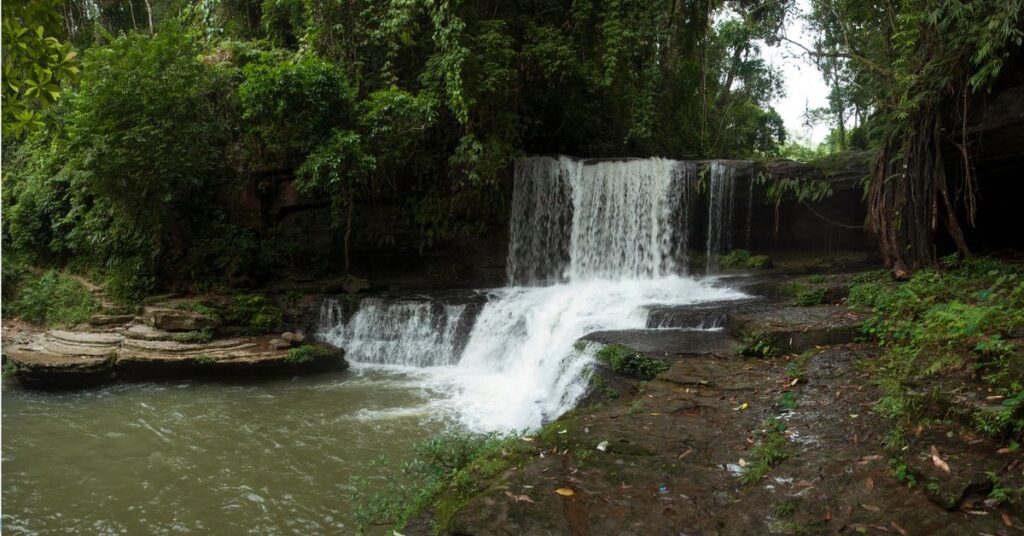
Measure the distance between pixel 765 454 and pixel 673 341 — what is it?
11.3ft

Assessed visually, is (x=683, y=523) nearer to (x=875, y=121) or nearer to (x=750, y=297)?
(x=750, y=297)

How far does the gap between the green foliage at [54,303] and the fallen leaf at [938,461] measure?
41.3 ft

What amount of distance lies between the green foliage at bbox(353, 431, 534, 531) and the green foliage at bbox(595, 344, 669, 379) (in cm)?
231

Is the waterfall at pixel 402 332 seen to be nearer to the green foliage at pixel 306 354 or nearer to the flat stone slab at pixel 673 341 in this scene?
the green foliage at pixel 306 354

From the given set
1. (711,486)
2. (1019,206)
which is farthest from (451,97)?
(1019,206)

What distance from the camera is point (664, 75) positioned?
16.5 meters

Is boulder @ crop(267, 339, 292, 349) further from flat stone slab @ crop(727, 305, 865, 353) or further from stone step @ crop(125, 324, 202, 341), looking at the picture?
flat stone slab @ crop(727, 305, 865, 353)

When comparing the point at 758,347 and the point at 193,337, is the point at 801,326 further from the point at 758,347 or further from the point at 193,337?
the point at 193,337

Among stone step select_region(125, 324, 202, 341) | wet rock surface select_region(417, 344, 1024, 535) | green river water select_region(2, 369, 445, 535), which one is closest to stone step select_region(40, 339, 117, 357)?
stone step select_region(125, 324, 202, 341)

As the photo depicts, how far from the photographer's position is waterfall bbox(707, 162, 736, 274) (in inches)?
488

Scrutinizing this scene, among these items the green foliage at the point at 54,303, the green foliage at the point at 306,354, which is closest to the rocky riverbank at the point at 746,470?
the green foliage at the point at 306,354

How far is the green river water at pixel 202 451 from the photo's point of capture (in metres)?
5.17

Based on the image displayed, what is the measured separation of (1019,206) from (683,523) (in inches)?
402

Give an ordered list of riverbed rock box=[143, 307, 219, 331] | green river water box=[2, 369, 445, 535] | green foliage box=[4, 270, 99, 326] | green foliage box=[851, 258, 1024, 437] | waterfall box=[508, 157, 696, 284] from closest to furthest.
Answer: green foliage box=[851, 258, 1024, 437] → green river water box=[2, 369, 445, 535] → riverbed rock box=[143, 307, 219, 331] → green foliage box=[4, 270, 99, 326] → waterfall box=[508, 157, 696, 284]
